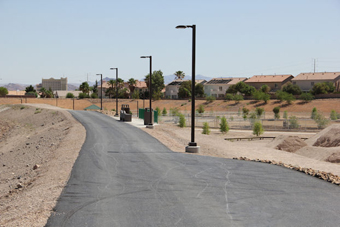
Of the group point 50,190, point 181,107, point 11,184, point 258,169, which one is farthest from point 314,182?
point 181,107

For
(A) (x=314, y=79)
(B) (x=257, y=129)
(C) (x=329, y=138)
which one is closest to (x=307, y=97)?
(A) (x=314, y=79)

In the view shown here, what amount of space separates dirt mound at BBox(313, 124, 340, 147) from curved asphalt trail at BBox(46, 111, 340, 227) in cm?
1923

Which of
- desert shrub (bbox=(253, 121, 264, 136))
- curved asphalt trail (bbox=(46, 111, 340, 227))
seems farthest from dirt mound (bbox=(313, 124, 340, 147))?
curved asphalt trail (bbox=(46, 111, 340, 227))

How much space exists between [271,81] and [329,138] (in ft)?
332

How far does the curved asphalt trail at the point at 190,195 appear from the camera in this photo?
10.6 metres

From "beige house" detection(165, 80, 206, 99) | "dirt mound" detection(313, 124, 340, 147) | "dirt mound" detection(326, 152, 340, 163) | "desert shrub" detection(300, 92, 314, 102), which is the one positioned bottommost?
"dirt mound" detection(326, 152, 340, 163)

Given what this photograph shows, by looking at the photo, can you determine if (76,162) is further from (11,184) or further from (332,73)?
(332,73)

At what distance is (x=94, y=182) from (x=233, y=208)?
19.3 ft

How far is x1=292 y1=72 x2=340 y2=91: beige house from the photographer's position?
124 meters

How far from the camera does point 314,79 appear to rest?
124812 mm

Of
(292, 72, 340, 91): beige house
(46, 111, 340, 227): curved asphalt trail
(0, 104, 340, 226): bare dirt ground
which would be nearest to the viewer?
(46, 111, 340, 227): curved asphalt trail

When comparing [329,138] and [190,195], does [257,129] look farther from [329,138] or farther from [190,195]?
[190,195]

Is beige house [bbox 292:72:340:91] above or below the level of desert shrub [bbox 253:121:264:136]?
above

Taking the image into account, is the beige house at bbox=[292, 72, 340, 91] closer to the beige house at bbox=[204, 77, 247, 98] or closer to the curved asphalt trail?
the beige house at bbox=[204, 77, 247, 98]
